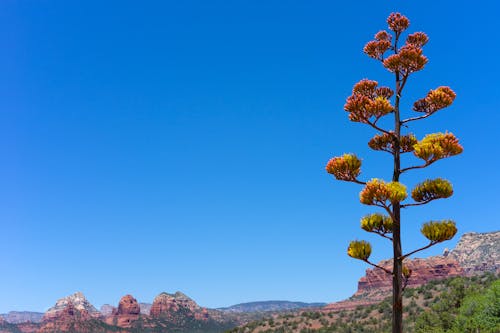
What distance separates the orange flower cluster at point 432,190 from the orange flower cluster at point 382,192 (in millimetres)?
738

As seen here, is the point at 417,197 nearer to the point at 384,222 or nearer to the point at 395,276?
the point at 384,222

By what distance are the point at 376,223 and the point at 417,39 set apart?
5.08m

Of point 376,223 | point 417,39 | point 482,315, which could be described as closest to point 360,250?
point 376,223

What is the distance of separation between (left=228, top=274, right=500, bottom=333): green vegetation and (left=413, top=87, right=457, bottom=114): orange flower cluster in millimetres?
40054

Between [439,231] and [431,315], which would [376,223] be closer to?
[439,231]

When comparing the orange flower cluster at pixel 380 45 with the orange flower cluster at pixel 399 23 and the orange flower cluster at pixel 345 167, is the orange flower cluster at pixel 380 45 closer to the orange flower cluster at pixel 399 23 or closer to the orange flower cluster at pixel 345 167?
the orange flower cluster at pixel 399 23

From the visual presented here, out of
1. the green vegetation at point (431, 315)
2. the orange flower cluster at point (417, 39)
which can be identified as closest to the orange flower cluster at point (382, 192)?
the orange flower cluster at point (417, 39)

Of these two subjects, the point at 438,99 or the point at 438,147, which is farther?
the point at 438,99

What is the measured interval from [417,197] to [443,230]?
1.19m

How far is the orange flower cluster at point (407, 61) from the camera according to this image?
13.8 meters

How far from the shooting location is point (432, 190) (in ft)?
42.8

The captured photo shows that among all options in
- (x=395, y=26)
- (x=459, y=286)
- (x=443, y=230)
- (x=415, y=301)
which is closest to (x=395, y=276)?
(x=443, y=230)

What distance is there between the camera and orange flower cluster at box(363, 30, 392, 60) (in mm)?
14508

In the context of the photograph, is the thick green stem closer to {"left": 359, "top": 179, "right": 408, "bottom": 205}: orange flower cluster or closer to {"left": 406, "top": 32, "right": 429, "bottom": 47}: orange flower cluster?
{"left": 359, "top": 179, "right": 408, "bottom": 205}: orange flower cluster
